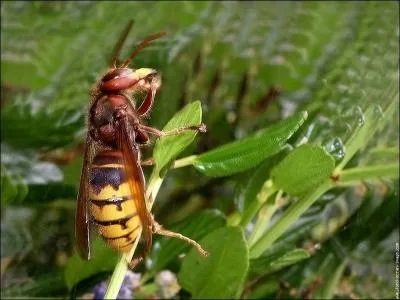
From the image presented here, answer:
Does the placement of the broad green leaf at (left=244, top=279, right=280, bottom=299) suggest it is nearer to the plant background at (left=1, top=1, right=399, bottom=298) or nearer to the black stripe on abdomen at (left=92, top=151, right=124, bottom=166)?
the plant background at (left=1, top=1, right=399, bottom=298)

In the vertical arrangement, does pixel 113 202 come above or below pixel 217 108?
above

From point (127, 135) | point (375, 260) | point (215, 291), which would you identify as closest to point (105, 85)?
point (127, 135)

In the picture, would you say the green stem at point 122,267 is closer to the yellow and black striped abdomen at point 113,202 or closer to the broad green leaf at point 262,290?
the yellow and black striped abdomen at point 113,202

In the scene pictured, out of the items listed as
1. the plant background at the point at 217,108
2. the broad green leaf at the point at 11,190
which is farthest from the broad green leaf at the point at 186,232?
the broad green leaf at the point at 11,190

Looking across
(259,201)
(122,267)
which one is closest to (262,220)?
(259,201)

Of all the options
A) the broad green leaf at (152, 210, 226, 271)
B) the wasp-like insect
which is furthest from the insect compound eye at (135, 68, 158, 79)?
the broad green leaf at (152, 210, 226, 271)

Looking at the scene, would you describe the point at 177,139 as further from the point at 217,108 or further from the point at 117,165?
the point at 217,108
